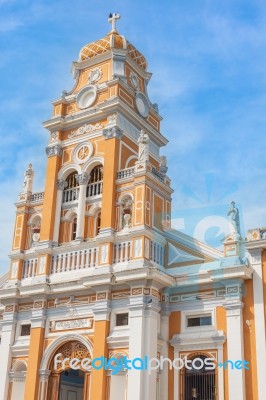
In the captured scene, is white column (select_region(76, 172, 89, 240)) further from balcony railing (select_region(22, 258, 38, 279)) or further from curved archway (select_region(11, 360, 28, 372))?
curved archway (select_region(11, 360, 28, 372))

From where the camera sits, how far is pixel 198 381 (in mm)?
23062

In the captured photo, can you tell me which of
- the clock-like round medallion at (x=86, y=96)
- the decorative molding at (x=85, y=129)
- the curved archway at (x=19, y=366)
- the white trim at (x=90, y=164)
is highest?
the clock-like round medallion at (x=86, y=96)

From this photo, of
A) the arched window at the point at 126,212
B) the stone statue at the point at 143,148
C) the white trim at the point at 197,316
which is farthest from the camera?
the stone statue at the point at 143,148

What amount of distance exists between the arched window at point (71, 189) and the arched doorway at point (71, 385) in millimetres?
7567

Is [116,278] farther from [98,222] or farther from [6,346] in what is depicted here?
[6,346]

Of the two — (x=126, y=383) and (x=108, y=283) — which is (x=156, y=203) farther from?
(x=126, y=383)

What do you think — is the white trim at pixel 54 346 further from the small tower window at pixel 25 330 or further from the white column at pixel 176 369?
the white column at pixel 176 369

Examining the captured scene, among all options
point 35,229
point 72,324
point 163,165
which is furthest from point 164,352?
point 163,165

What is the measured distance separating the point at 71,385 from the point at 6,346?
3.40 metres

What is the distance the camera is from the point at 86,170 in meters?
27.8

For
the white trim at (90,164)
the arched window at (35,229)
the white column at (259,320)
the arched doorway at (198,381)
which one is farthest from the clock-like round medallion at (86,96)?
the arched doorway at (198,381)

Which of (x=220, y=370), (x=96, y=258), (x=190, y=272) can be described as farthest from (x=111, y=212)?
(x=220, y=370)

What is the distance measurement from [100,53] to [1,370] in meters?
15.4

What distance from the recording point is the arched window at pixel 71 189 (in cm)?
2812
